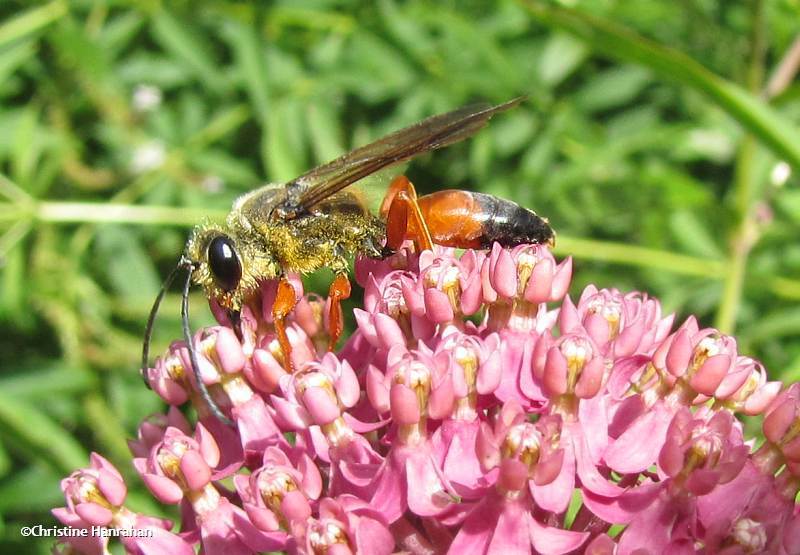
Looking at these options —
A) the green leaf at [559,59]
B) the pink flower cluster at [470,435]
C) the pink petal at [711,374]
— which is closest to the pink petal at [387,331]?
the pink flower cluster at [470,435]

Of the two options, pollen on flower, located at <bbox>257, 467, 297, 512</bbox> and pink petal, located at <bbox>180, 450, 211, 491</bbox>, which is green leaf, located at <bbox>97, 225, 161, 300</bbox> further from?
pollen on flower, located at <bbox>257, 467, 297, 512</bbox>

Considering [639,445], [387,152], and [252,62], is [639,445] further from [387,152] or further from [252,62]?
[252,62]

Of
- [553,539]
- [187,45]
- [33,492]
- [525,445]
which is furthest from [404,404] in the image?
[187,45]

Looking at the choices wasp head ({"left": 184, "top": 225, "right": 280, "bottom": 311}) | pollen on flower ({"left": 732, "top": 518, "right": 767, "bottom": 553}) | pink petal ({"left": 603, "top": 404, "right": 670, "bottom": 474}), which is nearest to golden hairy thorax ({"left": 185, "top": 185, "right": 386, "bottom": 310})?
wasp head ({"left": 184, "top": 225, "right": 280, "bottom": 311})

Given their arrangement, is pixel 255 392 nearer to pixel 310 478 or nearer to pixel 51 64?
pixel 310 478

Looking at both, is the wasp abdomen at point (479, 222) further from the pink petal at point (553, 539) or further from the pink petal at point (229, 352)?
the pink petal at point (553, 539)

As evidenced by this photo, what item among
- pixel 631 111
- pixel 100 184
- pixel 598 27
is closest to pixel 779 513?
pixel 598 27

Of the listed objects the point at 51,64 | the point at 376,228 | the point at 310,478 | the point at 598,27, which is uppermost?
the point at 51,64
